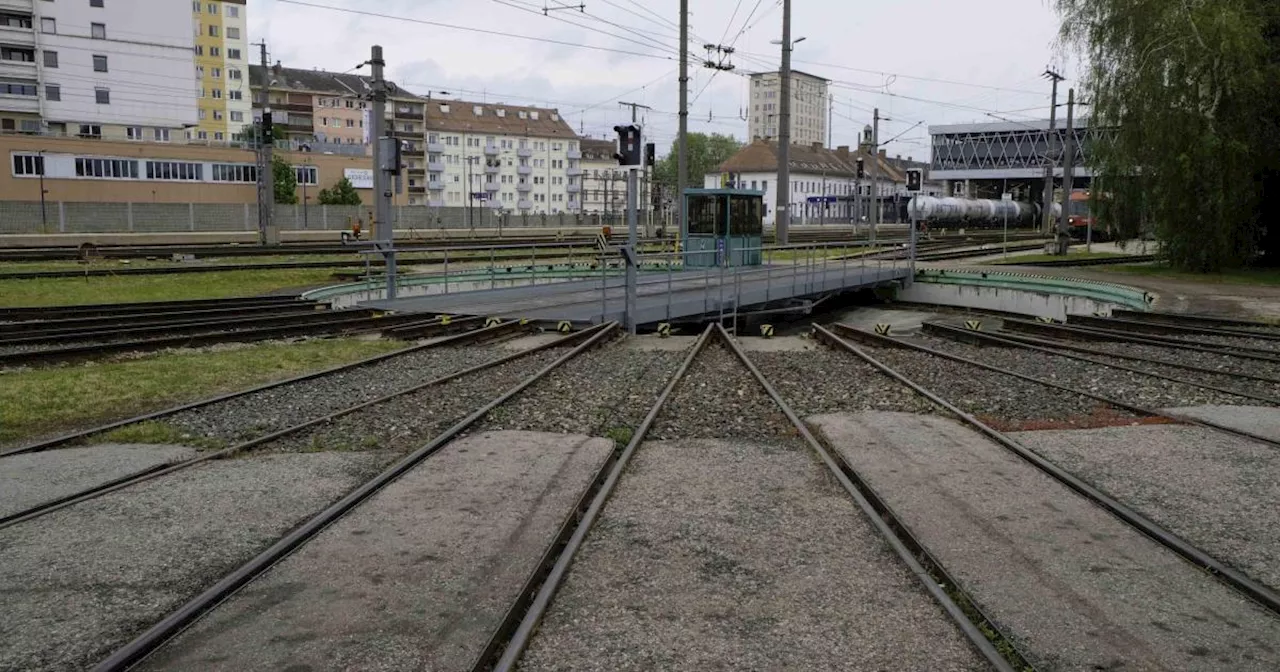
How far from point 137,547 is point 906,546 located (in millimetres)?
4468

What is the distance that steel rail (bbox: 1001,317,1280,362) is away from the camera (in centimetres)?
1393

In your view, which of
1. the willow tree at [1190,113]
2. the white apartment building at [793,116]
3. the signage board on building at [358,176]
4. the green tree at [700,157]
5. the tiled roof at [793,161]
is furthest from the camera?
the white apartment building at [793,116]

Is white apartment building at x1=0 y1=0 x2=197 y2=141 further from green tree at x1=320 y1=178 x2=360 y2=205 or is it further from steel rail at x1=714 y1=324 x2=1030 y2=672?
steel rail at x1=714 y1=324 x2=1030 y2=672

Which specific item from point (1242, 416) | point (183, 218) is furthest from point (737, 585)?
point (183, 218)

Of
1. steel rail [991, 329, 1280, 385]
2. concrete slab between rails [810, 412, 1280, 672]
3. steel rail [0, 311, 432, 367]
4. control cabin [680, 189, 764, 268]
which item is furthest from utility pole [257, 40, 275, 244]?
concrete slab between rails [810, 412, 1280, 672]

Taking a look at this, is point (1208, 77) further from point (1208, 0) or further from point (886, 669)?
point (886, 669)

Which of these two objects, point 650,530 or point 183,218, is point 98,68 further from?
point 650,530

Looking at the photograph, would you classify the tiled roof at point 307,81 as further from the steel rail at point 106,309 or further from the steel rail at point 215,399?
Answer: the steel rail at point 215,399

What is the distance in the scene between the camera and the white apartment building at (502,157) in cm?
10981

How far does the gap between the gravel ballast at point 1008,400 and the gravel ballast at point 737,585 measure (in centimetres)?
322

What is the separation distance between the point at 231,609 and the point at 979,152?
10389 centimetres

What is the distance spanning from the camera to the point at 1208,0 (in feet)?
83.5

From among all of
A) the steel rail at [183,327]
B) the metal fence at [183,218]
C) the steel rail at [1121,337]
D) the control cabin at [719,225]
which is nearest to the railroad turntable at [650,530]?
the steel rail at [1121,337]

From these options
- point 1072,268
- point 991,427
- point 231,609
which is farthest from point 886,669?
point 1072,268
